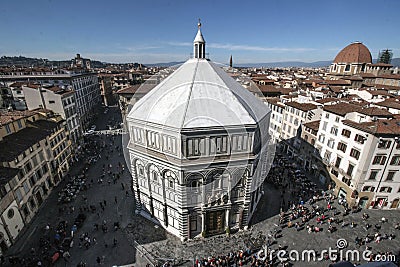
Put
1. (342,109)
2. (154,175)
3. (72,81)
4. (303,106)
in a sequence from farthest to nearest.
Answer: (72,81) < (303,106) < (342,109) < (154,175)

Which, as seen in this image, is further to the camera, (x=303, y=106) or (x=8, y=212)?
(x=303, y=106)

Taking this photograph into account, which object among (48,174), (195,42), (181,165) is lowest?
(48,174)

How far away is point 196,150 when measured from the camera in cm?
2298

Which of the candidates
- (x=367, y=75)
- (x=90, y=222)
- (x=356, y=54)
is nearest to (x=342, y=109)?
(x=90, y=222)

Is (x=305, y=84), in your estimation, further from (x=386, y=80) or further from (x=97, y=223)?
(x=97, y=223)

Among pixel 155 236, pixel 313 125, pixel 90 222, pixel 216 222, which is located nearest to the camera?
pixel 216 222

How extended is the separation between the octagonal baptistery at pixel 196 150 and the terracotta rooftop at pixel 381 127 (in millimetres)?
13208

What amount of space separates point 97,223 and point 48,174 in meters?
13.4

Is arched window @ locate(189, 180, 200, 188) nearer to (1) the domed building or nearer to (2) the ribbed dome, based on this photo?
(1) the domed building

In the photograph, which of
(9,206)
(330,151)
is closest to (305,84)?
(330,151)

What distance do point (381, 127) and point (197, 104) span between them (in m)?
24.6

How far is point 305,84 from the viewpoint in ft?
273

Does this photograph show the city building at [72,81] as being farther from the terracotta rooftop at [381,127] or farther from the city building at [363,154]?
the terracotta rooftop at [381,127]

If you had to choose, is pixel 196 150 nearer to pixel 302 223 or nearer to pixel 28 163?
pixel 302 223
